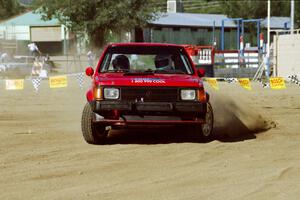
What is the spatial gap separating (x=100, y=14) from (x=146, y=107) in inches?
1250

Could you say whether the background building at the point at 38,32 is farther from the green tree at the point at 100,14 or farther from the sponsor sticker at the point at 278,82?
the sponsor sticker at the point at 278,82

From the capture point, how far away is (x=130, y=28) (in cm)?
4109

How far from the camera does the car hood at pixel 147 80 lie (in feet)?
29.3

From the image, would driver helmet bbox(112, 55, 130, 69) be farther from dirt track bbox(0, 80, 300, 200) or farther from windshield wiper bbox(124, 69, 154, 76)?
dirt track bbox(0, 80, 300, 200)

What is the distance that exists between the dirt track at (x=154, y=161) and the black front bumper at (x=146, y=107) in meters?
0.47

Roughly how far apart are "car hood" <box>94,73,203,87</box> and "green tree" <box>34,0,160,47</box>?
3106 centimetres

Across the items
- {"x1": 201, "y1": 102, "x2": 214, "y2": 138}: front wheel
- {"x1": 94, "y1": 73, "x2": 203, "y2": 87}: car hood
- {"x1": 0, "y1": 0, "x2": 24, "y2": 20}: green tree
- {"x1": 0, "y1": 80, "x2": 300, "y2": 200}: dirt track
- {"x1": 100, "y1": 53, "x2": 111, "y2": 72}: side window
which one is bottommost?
{"x1": 0, "y1": 80, "x2": 300, "y2": 200}: dirt track

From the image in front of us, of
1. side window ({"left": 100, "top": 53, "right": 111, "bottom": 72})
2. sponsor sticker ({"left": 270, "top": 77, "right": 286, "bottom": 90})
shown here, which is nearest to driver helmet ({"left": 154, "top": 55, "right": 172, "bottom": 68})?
side window ({"left": 100, "top": 53, "right": 111, "bottom": 72})

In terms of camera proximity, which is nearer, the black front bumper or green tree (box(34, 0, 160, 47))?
the black front bumper

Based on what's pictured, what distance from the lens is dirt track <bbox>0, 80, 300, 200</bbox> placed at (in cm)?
620

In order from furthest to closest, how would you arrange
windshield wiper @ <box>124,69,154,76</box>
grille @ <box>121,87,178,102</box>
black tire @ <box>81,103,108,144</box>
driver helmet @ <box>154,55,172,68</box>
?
driver helmet @ <box>154,55,172,68</box> → windshield wiper @ <box>124,69,154,76</box> → black tire @ <box>81,103,108,144</box> → grille @ <box>121,87,178,102</box>

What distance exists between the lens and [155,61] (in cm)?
1026

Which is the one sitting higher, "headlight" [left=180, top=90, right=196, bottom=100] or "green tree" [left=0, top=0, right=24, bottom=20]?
"green tree" [left=0, top=0, right=24, bottom=20]

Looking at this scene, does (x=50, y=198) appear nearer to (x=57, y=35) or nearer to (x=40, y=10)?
(x=40, y=10)
